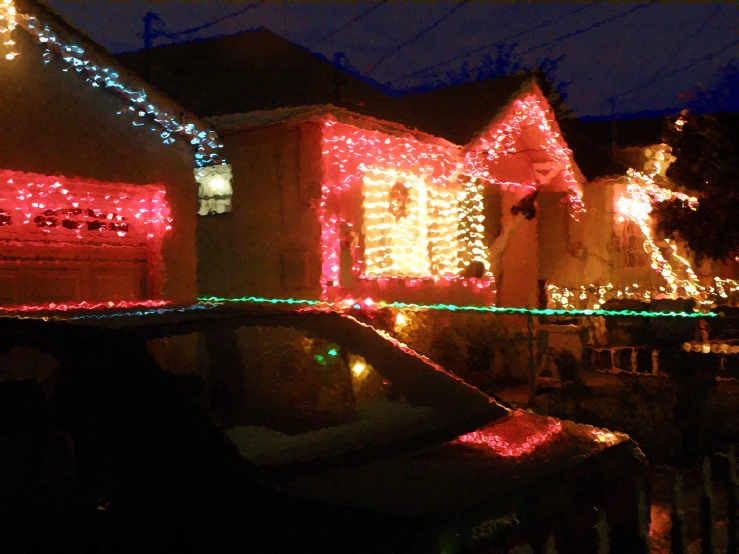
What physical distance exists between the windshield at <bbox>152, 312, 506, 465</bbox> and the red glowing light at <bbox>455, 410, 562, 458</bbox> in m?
0.10

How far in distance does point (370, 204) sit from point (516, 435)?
808cm

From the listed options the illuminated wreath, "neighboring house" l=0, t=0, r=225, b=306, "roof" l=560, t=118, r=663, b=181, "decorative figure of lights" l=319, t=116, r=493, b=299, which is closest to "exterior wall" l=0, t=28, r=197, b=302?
"neighboring house" l=0, t=0, r=225, b=306

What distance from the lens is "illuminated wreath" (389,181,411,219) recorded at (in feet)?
39.4

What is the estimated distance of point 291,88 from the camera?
12.1 meters

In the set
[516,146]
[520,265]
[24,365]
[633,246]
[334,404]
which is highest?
[516,146]

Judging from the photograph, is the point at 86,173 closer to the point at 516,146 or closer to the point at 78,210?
the point at 78,210

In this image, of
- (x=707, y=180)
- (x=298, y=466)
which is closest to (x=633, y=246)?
(x=707, y=180)

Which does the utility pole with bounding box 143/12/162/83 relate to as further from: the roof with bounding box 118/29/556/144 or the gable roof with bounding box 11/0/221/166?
the gable roof with bounding box 11/0/221/166

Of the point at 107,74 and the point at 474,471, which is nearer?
the point at 474,471

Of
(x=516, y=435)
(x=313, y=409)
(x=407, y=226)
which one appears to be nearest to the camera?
(x=516, y=435)

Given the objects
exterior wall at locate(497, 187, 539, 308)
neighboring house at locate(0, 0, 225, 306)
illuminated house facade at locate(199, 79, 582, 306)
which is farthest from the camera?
exterior wall at locate(497, 187, 539, 308)

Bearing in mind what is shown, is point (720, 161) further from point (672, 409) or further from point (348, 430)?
point (348, 430)

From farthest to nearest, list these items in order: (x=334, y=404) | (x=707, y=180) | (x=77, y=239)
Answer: (x=707, y=180), (x=77, y=239), (x=334, y=404)

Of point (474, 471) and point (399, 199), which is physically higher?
point (399, 199)
